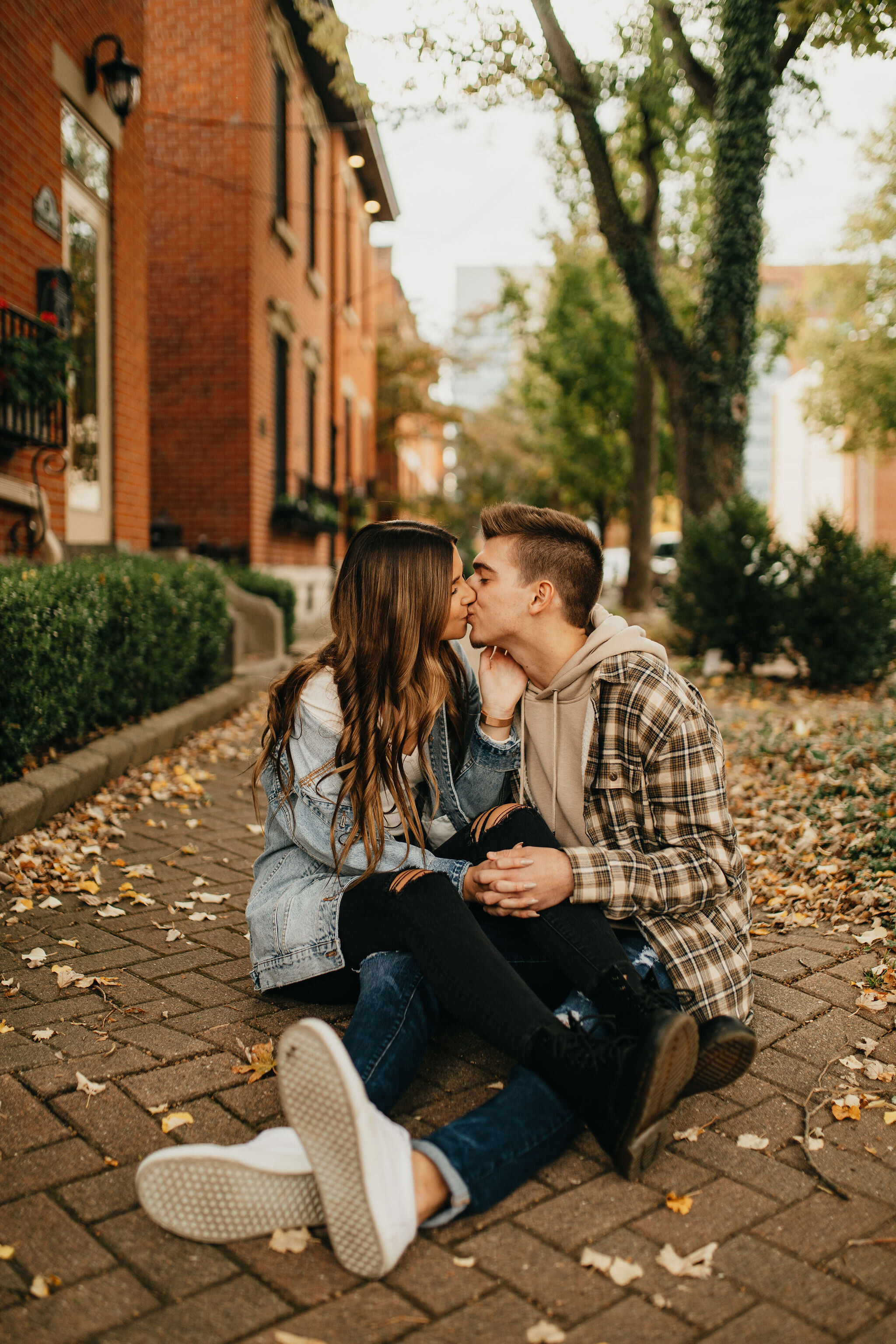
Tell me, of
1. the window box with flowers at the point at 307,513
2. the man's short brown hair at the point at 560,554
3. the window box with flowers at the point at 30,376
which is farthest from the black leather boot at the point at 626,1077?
the window box with flowers at the point at 307,513

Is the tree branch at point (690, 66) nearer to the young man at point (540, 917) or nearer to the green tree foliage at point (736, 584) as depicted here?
the green tree foliage at point (736, 584)

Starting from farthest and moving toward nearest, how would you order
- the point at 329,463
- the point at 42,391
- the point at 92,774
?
the point at 329,463, the point at 42,391, the point at 92,774

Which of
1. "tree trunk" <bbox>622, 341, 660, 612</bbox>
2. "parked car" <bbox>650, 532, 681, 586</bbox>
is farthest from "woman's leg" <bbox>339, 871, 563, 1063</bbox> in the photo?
"parked car" <bbox>650, 532, 681, 586</bbox>

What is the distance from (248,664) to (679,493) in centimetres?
514

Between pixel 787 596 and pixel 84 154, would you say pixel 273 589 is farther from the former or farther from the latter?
pixel 787 596

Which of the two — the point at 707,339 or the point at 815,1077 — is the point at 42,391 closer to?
the point at 815,1077

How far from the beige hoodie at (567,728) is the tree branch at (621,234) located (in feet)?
29.0

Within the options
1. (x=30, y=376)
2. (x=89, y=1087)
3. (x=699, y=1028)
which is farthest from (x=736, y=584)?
(x=89, y=1087)

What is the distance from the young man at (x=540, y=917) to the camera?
77.6 inches

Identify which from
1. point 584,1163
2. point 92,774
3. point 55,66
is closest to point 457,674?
point 584,1163

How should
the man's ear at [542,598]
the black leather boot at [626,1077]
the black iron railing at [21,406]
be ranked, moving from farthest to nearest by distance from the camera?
the black iron railing at [21,406] < the man's ear at [542,598] < the black leather boot at [626,1077]

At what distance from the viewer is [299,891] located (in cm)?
284

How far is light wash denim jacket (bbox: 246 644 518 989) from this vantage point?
279 centimetres

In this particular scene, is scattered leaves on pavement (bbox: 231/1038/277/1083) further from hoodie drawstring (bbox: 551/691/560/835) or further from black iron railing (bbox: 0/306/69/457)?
black iron railing (bbox: 0/306/69/457)
